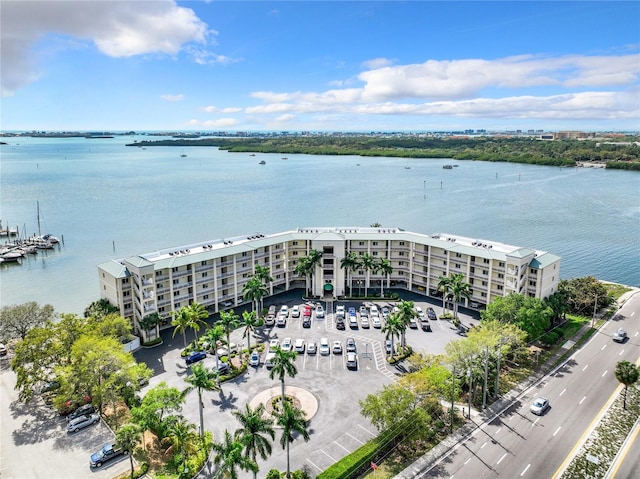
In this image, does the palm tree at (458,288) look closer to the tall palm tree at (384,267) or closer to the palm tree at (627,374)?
the tall palm tree at (384,267)

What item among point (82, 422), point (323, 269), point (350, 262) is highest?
point (350, 262)

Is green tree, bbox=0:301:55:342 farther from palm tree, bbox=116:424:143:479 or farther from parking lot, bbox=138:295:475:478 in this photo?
palm tree, bbox=116:424:143:479

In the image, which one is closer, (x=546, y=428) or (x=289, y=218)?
(x=546, y=428)

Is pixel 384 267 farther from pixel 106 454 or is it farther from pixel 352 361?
pixel 106 454

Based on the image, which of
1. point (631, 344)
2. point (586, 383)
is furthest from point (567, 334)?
point (586, 383)

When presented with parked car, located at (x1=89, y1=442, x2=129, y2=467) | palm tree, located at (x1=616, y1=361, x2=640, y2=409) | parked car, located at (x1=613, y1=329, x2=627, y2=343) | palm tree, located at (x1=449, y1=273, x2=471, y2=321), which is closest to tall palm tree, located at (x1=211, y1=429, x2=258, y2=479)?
parked car, located at (x1=89, y1=442, x2=129, y2=467)

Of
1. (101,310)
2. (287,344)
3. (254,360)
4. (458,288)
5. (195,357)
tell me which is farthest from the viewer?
(458,288)

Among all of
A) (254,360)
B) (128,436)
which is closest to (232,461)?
(128,436)

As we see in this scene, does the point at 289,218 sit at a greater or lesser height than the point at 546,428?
greater
